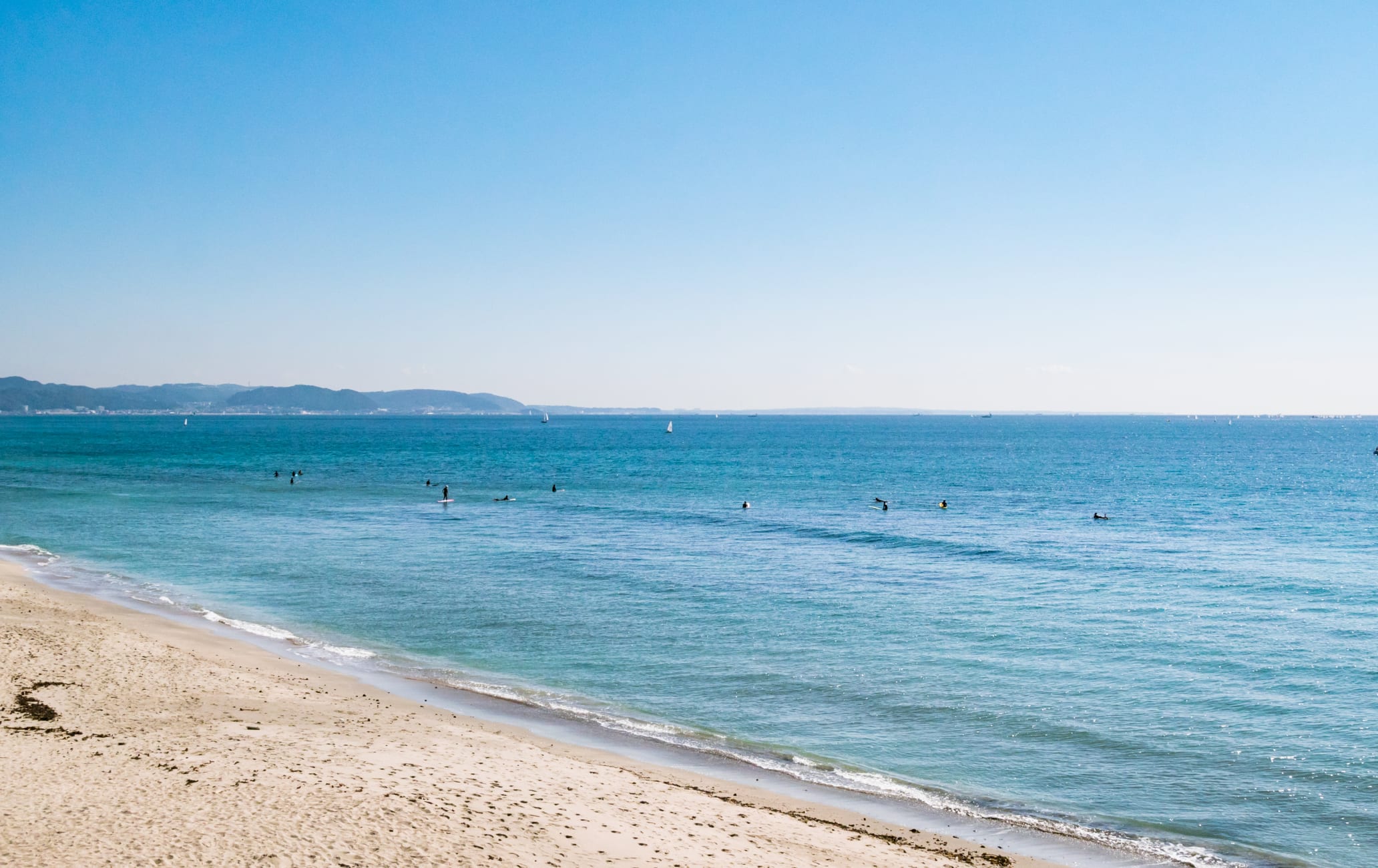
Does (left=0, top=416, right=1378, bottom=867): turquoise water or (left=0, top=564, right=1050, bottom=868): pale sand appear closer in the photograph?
(left=0, top=564, right=1050, bottom=868): pale sand

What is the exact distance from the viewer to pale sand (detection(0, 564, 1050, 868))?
37.0 ft

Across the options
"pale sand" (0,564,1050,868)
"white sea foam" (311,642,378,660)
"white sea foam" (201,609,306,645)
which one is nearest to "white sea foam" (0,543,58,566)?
"white sea foam" (201,609,306,645)

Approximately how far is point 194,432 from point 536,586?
190778mm

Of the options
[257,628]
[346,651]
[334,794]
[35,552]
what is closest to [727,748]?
[334,794]

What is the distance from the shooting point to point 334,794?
12969mm

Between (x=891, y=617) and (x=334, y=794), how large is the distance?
19.9 meters

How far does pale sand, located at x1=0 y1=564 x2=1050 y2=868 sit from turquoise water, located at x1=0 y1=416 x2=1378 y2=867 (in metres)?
3.03

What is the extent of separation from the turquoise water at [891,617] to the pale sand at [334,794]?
303cm

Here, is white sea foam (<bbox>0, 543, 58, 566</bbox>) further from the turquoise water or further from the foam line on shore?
the foam line on shore

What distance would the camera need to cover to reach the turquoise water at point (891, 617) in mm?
17047

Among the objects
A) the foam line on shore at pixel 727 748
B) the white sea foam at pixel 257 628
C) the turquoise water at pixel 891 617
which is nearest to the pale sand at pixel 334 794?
the foam line on shore at pixel 727 748

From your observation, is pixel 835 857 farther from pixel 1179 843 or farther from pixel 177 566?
pixel 177 566

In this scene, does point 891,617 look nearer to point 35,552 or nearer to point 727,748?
point 727,748

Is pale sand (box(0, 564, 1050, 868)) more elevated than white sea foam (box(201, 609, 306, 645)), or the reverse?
pale sand (box(0, 564, 1050, 868))
